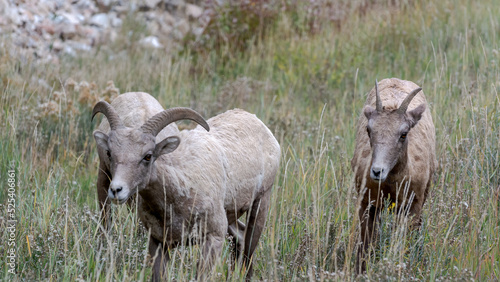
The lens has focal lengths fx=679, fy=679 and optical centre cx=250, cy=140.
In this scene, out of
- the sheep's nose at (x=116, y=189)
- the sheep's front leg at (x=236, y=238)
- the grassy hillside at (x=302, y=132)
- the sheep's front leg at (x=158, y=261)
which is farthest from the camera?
the sheep's front leg at (x=236, y=238)

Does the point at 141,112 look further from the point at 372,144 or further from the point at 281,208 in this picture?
the point at 372,144

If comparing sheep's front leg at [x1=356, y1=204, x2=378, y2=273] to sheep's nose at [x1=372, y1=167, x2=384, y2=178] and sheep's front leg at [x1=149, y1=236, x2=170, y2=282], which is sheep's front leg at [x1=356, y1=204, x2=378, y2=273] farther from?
sheep's front leg at [x1=149, y1=236, x2=170, y2=282]

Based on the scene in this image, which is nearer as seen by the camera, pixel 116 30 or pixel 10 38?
pixel 10 38

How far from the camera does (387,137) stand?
215 inches

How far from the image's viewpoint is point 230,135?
5.70 m

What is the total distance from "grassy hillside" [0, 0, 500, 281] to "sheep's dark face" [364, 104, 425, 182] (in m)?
0.34

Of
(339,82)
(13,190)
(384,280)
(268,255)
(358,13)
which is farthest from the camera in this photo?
(358,13)

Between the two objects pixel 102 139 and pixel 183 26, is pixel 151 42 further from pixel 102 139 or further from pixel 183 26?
pixel 102 139

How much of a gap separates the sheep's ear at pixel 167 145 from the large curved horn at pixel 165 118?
0.30ft

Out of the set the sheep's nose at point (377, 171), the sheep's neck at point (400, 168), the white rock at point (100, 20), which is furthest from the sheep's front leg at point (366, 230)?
the white rock at point (100, 20)

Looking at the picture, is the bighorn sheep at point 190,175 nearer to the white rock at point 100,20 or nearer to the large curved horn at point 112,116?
the large curved horn at point 112,116

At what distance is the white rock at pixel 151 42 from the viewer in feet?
42.2

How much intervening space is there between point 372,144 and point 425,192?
3.09ft

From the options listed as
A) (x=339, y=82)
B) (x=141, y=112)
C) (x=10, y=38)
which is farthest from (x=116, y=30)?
(x=141, y=112)
